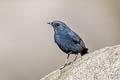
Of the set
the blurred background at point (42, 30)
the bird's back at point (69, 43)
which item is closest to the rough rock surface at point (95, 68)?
the bird's back at point (69, 43)

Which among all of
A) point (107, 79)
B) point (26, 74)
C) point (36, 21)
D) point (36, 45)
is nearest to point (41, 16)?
point (36, 21)

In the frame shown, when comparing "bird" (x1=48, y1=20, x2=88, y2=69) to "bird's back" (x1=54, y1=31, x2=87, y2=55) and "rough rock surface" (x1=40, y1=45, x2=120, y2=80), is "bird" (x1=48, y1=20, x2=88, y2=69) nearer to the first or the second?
"bird's back" (x1=54, y1=31, x2=87, y2=55)

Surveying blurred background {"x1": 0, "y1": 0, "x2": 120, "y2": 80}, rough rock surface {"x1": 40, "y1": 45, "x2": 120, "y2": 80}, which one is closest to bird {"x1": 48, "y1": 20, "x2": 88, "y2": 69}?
rough rock surface {"x1": 40, "y1": 45, "x2": 120, "y2": 80}

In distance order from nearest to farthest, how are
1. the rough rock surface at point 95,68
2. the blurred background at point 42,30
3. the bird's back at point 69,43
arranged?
the rough rock surface at point 95,68, the bird's back at point 69,43, the blurred background at point 42,30

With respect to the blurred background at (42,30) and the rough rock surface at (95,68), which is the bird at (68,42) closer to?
the rough rock surface at (95,68)

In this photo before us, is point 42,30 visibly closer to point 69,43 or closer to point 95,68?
point 69,43
